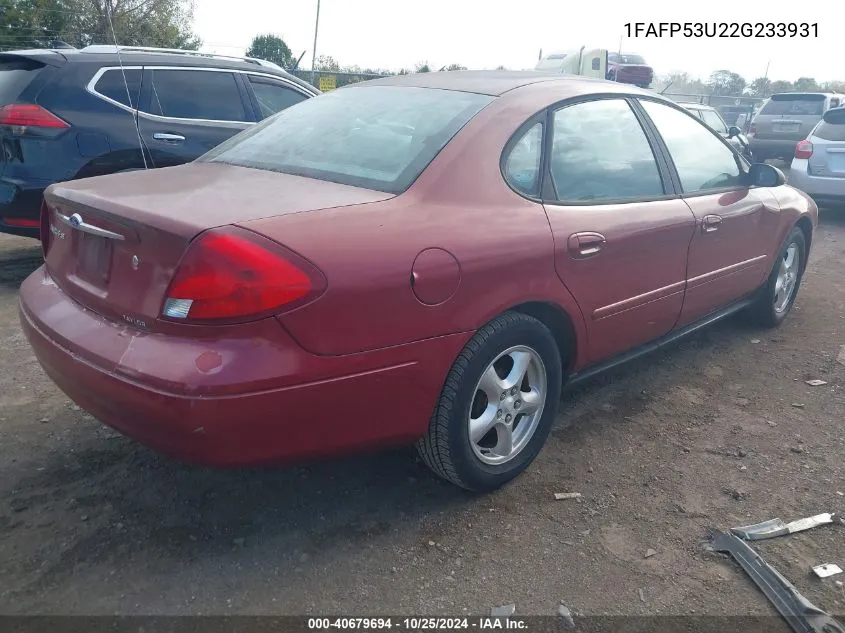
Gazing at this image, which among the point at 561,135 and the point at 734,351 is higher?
the point at 561,135

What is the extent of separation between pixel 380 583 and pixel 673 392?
7.21ft

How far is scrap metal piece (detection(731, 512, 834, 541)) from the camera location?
8.44 ft

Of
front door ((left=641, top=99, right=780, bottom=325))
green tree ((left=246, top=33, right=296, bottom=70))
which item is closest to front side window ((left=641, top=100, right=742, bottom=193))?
front door ((left=641, top=99, right=780, bottom=325))

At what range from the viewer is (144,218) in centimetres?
218

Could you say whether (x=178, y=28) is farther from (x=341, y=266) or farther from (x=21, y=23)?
(x=341, y=266)

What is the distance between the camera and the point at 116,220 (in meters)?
2.27

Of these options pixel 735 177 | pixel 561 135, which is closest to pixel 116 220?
pixel 561 135

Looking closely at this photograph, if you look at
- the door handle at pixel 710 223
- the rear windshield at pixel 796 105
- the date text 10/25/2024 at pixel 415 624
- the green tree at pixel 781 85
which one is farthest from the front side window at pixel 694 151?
the green tree at pixel 781 85

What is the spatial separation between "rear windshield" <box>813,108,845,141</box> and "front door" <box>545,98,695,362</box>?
277 inches

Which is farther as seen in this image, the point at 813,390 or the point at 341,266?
the point at 813,390

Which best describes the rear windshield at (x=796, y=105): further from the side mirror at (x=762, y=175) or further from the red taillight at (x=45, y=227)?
the red taillight at (x=45, y=227)

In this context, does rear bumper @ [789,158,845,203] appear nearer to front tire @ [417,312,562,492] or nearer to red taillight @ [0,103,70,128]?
front tire @ [417,312,562,492]

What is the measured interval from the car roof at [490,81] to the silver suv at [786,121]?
12.5m

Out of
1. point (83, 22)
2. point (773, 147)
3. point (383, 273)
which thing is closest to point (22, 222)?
point (383, 273)
